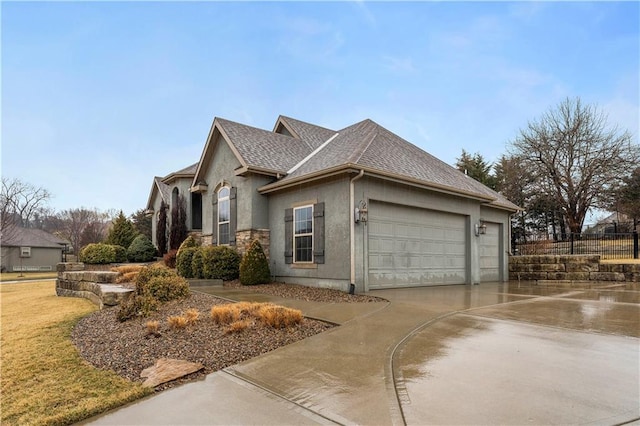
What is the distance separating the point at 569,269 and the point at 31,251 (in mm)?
41960

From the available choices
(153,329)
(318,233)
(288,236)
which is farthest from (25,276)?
(153,329)

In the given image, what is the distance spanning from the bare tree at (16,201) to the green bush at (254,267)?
26.3 m

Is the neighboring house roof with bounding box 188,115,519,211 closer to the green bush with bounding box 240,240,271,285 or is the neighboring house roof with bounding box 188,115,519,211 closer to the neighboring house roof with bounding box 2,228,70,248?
the green bush with bounding box 240,240,271,285

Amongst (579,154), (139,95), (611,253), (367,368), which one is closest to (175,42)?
(139,95)

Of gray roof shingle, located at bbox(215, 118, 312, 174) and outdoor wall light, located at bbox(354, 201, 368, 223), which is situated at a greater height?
gray roof shingle, located at bbox(215, 118, 312, 174)

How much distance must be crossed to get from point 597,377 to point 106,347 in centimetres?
642

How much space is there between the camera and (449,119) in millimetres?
18062

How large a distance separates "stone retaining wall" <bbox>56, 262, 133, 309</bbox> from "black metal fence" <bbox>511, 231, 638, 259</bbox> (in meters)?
18.8

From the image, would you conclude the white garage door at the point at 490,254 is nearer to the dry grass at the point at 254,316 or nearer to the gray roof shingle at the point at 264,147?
the gray roof shingle at the point at 264,147

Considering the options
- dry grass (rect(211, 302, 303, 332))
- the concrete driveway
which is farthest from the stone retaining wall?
the concrete driveway

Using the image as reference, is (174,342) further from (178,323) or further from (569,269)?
(569,269)

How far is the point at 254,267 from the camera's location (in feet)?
37.4

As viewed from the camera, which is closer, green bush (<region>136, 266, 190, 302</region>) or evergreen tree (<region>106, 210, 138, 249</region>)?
green bush (<region>136, 266, 190, 302</region>)

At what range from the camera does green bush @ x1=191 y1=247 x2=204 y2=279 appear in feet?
42.3
